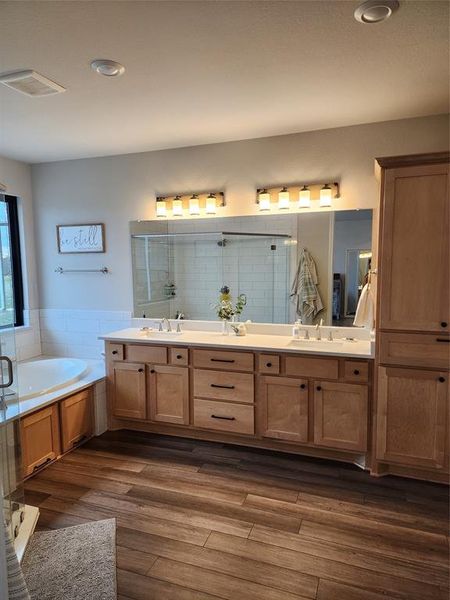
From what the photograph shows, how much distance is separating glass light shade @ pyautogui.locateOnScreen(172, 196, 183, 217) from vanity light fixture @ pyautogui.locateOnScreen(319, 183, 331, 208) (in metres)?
1.35

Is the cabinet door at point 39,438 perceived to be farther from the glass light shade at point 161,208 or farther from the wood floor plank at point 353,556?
the glass light shade at point 161,208

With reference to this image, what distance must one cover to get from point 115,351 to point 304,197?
2.20 m

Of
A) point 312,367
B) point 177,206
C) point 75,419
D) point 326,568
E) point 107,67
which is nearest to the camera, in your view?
point 326,568

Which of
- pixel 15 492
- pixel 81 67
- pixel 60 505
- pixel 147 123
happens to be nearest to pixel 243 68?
pixel 81 67

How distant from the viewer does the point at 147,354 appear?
11.2 feet

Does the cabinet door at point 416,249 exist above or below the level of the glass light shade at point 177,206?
below

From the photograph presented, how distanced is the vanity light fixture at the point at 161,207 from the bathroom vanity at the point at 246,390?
1.21 m

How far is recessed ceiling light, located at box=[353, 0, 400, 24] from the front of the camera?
5.37 ft

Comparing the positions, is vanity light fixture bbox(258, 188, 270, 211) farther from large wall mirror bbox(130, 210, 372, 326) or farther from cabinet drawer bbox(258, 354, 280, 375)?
cabinet drawer bbox(258, 354, 280, 375)

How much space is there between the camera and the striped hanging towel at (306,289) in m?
3.38

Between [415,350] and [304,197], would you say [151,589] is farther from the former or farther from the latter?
[304,197]

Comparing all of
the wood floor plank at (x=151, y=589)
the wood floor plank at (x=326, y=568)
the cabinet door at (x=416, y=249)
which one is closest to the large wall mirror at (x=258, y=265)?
the cabinet door at (x=416, y=249)

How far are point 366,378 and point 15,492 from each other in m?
2.39

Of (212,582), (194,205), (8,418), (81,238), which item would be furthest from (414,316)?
(81,238)
